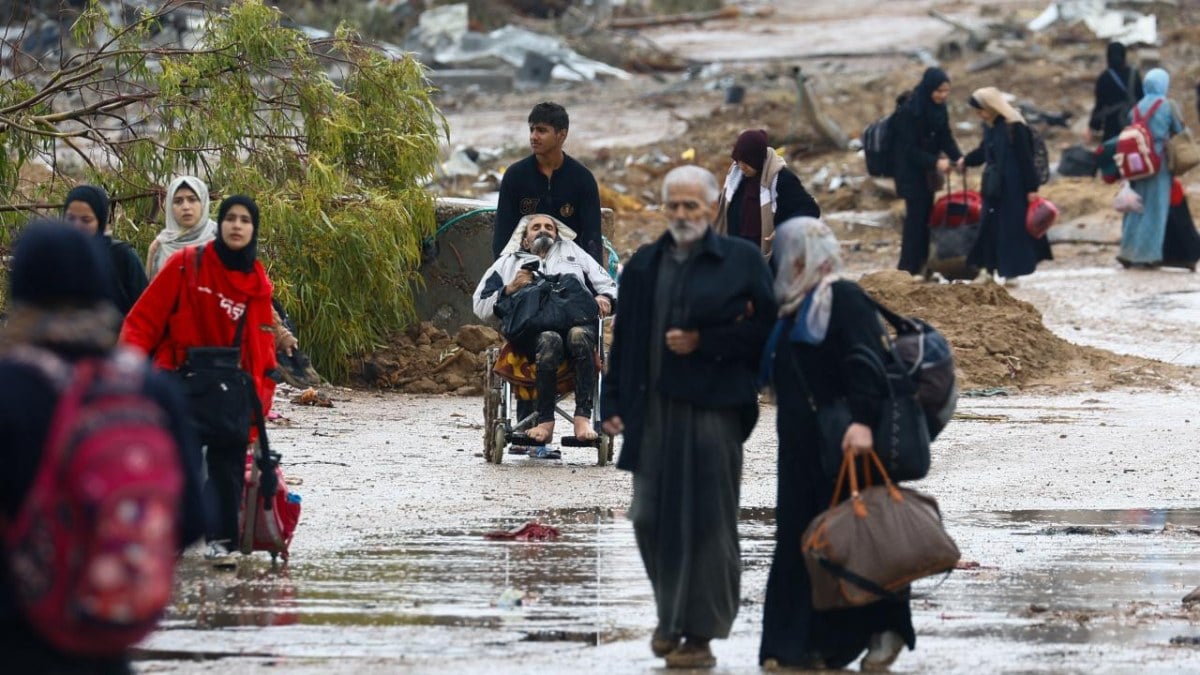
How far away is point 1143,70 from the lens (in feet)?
99.7

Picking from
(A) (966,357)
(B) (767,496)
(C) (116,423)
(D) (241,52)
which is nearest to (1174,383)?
(A) (966,357)

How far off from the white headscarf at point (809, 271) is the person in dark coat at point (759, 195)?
4.12 meters

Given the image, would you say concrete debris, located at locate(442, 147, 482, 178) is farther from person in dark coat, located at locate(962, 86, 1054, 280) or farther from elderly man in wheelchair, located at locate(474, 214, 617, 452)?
elderly man in wheelchair, located at locate(474, 214, 617, 452)

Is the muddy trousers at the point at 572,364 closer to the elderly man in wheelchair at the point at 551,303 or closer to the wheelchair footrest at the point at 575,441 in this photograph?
the elderly man in wheelchair at the point at 551,303

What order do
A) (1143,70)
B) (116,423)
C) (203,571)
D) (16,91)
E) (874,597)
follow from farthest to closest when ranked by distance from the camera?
1. (1143,70)
2. (16,91)
3. (203,571)
4. (874,597)
5. (116,423)

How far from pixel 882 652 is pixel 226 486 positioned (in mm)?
2710

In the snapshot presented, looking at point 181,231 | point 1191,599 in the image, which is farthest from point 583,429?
point 1191,599

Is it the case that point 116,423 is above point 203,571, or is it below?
above

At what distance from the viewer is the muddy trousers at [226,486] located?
808 cm

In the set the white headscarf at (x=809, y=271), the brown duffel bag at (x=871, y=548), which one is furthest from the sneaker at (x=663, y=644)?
the white headscarf at (x=809, y=271)

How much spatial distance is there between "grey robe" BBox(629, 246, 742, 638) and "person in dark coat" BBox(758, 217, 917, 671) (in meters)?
0.17

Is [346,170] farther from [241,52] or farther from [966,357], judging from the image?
[966,357]

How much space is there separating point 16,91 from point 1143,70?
66.5 ft

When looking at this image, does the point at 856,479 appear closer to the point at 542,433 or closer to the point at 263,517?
the point at 263,517
